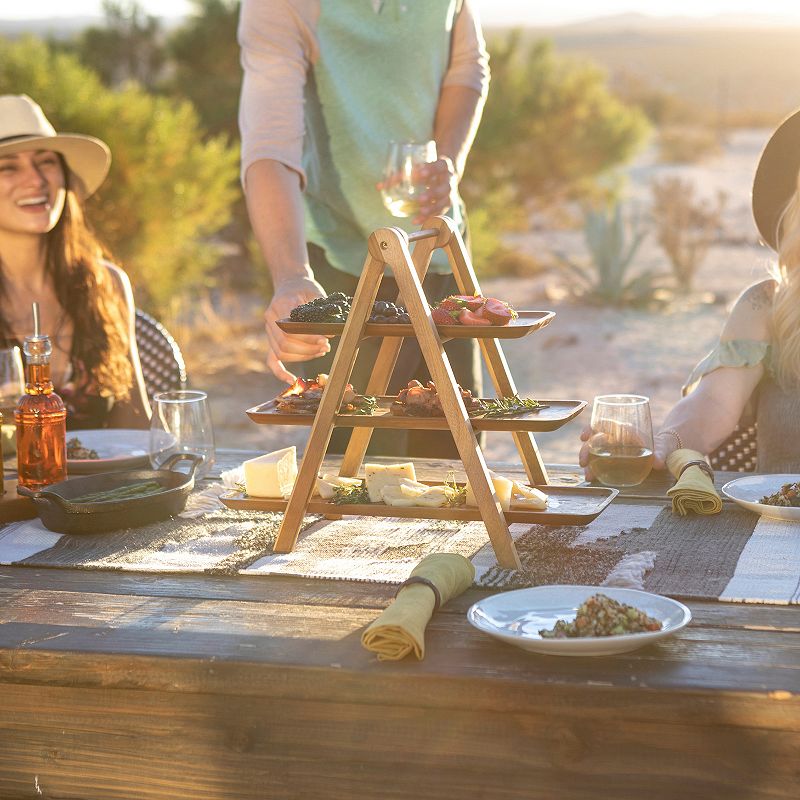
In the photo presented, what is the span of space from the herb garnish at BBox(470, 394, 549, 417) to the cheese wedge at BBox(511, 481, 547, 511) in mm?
137

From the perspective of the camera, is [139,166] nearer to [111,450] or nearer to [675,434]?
[111,450]

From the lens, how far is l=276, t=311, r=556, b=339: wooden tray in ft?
6.48

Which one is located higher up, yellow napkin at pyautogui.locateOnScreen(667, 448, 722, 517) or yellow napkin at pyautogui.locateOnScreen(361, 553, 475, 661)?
yellow napkin at pyautogui.locateOnScreen(361, 553, 475, 661)

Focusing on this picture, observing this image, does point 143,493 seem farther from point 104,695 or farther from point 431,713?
point 431,713

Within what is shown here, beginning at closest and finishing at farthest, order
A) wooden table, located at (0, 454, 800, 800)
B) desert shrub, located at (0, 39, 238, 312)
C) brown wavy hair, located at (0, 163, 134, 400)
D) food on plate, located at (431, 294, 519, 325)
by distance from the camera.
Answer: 1. wooden table, located at (0, 454, 800, 800)
2. food on plate, located at (431, 294, 519, 325)
3. brown wavy hair, located at (0, 163, 134, 400)
4. desert shrub, located at (0, 39, 238, 312)

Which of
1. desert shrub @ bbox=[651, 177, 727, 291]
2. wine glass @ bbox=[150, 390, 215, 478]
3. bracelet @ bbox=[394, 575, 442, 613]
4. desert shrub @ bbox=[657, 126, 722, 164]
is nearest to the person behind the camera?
bracelet @ bbox=[394, 575, 442, 613]

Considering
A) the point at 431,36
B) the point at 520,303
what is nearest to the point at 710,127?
the point at 520,303

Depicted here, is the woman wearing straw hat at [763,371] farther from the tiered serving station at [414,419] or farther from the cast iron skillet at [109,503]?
the cast iron skillet at [109,503]

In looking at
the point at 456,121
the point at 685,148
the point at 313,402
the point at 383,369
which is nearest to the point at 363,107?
the point at 456,121

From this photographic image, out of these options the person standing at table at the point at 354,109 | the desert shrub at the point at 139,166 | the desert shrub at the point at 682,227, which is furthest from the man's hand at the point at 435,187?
the desert shrub at the point at 682,227

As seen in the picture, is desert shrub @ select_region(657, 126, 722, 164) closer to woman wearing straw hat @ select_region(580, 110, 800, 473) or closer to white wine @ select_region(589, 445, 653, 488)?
woman wearing straw hat @ select_region(580, 110, 800, 473)

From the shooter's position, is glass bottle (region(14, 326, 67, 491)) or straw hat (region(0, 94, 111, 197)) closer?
glass bottle (region(14, 326, 67, 491))

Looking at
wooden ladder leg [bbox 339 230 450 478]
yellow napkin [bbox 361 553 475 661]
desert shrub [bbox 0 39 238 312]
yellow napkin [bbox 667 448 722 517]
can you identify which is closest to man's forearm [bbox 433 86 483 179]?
wooden ladder leg [bbox 339 230 450 478]

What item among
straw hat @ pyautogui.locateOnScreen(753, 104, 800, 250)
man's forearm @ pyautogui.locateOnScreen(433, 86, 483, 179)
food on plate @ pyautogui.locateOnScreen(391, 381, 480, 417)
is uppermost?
man's forearm @ pyautogui.locateOnScreen(433, 86, 483, 179)
